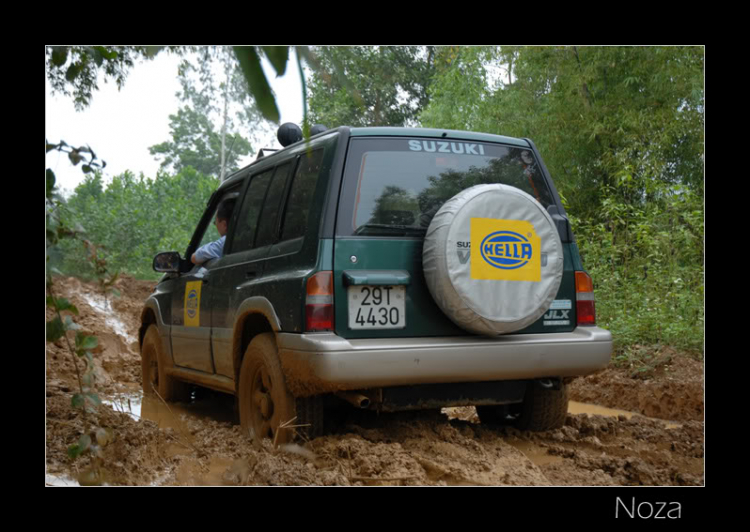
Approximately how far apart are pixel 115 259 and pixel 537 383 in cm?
1486

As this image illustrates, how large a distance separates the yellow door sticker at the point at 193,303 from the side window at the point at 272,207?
2.95 feet

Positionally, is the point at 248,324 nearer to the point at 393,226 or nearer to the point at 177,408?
the point at 393,226

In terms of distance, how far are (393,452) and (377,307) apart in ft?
2.37

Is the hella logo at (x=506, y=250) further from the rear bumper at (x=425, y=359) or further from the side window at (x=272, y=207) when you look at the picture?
the side window at (x=272, y=207)

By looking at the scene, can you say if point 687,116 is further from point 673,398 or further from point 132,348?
point 132,348

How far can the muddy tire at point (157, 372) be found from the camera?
6242mm

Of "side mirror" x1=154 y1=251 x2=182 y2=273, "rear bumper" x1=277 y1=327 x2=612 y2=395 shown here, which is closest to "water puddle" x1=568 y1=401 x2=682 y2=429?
"rear bumper" x1=277 y1=327 x2=612 y2=395

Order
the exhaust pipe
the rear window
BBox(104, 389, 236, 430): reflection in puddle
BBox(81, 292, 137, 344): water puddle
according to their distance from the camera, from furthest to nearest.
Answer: BBox(81, 292, 137, 344): water puddle, BBox(104, 389, 236, 430): reflection in puddle, the rear window, the exhaust pipe

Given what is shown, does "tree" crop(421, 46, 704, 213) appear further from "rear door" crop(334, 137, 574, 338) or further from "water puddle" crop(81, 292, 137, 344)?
"water puddle" crop(81, 292, 137, 344)

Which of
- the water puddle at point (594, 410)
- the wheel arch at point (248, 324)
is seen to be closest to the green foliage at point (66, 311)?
the wheel arch at point (248, 324)

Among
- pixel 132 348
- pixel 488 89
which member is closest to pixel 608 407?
pixel 132 348

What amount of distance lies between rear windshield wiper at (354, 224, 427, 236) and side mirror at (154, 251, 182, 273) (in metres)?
2.33

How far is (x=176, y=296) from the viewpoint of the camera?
594cm

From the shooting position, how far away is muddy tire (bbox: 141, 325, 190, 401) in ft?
20.5
